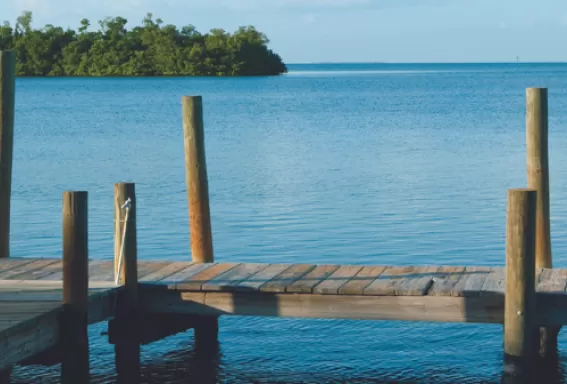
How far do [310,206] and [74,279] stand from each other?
1389 cm

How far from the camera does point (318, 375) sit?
11.7 metres

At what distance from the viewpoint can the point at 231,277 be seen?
35.4ft

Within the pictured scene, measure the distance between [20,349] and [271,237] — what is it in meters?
10.7

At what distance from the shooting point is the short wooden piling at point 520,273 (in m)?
9.53

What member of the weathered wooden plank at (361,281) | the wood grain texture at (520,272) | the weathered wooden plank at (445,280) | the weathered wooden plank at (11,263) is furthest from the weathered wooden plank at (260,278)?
the weathered wooden plank at (11,263)

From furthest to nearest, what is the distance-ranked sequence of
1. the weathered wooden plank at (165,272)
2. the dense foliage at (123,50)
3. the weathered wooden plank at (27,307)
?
1. the dense foliage at (123,50)
2. the weathered wooden plank at (165,272)
3. the weathered wooden plank at (27,307)

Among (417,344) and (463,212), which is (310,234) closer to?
(463,212)

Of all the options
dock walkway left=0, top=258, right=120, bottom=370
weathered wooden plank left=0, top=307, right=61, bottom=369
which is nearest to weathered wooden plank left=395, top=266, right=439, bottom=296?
dock walkway left=0, top=258, right=120, bottom=370

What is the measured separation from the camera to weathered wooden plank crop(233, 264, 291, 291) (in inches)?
403

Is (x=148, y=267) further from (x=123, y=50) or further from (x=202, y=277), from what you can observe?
(x=123, y=50)

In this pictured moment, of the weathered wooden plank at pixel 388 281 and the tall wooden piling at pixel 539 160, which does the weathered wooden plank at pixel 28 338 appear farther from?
the tall wooden piling at pixel 539 160

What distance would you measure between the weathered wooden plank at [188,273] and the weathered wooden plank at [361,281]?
1.60m

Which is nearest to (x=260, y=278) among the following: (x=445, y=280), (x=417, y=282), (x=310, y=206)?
A: (x=417, y=282)

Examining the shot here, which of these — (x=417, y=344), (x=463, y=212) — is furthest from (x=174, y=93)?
(x=417, y=344)
